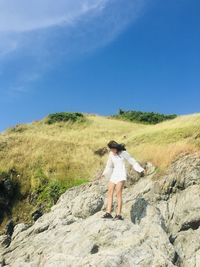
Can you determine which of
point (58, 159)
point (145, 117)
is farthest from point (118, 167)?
point (145, 117)

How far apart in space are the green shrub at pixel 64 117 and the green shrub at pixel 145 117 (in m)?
8.74

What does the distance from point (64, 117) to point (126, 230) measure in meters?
54.7

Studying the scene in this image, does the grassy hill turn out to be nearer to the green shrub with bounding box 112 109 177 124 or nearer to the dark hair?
the dark hair

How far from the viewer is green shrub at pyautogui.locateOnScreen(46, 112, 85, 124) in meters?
A: 69.1

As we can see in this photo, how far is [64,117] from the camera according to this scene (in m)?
70.2

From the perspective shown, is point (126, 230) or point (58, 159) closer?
point (126, 230)

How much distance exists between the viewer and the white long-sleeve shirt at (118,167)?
1769cm

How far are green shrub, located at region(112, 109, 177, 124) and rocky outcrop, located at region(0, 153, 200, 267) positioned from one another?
53236 mm

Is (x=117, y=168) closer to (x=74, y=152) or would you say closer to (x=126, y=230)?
(x=126, y=230)

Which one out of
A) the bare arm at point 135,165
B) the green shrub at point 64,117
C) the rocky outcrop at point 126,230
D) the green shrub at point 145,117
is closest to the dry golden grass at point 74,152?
the rocky outcrop at point 126,230

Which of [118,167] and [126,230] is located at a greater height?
[118,167]

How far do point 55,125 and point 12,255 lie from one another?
4709cm

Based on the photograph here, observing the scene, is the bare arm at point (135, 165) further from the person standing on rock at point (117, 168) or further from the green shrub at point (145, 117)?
the green shrub at point (145, 117)

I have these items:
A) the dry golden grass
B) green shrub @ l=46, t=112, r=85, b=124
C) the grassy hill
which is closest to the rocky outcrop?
the grassy hill
